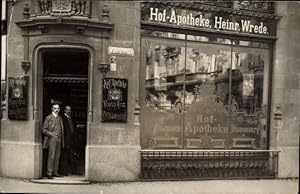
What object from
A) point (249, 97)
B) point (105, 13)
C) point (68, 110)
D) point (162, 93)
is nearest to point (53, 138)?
point (68, 110)

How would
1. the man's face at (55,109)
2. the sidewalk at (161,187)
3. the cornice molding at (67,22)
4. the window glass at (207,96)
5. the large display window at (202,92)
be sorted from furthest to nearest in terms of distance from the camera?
the window glass at (207,96) → the large display window at (202,92) → the man's face at (55,109) → the cornice molding at (67,22) → the sidewalk at (161,187)

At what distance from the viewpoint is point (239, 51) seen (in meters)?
12.5

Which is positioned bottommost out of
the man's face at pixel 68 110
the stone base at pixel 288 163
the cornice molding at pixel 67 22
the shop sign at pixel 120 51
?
the stone base at pixel 288 163

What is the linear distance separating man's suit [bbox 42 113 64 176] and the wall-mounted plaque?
59cm

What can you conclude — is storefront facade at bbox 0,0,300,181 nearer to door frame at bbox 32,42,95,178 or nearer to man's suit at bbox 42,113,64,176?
door frame at bbox 32,42,95,178

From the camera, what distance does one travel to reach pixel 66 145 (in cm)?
1162

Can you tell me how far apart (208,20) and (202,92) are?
1886mm

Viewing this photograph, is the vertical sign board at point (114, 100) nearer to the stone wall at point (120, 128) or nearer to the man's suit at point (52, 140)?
the stone wall at point (120, 128)

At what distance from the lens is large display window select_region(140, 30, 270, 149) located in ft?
38.4

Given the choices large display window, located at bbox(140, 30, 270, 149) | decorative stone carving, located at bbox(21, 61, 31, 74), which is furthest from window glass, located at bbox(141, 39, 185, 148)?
decorative stone carving, located at bbox(21, 61, 31, 74)

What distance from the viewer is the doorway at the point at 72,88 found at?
11.5 meters

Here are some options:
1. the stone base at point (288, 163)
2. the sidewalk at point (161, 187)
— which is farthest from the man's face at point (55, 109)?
the stone base at point (288, 163)

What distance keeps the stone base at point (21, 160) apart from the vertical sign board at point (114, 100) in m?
1.83

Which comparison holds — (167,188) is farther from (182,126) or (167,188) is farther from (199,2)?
(199,2)
